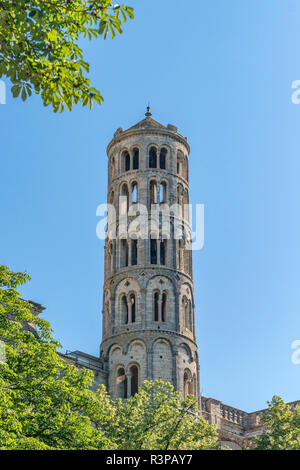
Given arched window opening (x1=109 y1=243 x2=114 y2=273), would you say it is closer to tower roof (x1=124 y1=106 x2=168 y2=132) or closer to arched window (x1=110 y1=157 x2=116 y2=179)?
arched window (x1=110 y1=157 x2=116 y2=179)

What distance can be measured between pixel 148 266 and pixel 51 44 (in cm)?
4162

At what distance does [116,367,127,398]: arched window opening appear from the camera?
5297 cm

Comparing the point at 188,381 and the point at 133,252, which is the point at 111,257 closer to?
the point at 133,252

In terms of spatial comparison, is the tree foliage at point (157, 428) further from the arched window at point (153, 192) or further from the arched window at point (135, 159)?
the arched window at point (135, 159)

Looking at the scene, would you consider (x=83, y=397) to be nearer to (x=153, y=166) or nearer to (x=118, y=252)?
(x=118, y=252)

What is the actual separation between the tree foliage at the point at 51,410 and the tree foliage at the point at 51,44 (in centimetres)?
1163

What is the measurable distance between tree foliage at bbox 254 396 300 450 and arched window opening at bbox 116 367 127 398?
1706 cm

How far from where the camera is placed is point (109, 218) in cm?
5981

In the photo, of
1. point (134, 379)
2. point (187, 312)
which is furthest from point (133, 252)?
point (134, 379)

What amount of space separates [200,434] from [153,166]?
30.1 meters

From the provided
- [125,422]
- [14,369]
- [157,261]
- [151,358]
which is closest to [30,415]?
[14,369]

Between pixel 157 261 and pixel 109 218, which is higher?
pixel 109 218
